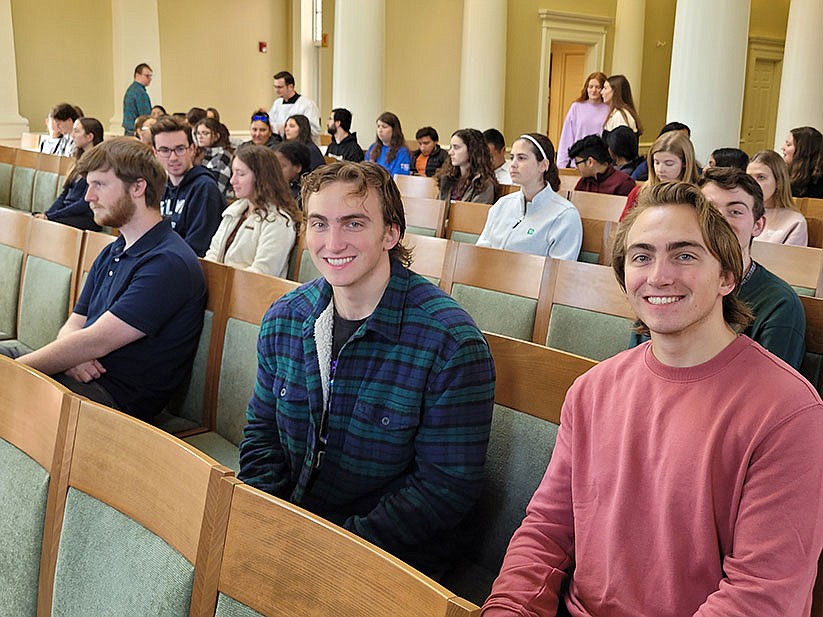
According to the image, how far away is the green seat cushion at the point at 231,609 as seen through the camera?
1203mm

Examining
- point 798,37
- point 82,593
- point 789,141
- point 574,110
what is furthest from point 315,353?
point 798,37

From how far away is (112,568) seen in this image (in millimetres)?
1390

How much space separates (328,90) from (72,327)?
441 inches

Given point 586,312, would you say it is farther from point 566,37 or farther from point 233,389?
point 566,37

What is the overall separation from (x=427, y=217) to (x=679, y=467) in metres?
3.60

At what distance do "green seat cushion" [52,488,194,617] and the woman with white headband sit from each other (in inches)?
112

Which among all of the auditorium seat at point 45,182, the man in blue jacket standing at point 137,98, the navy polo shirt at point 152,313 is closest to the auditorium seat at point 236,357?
the navy polo shirt at point 152,313

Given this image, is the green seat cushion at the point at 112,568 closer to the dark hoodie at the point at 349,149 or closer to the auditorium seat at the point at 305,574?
the auditorium seat at the point at 305,574

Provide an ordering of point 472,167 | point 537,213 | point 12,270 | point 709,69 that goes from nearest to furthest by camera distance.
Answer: point 12,270 < point 537,213 < point 472,167 < point 709,69

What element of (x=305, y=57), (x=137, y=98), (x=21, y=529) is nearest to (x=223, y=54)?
(x=305, y=57)

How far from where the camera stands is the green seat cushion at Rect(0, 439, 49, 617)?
1.56 m

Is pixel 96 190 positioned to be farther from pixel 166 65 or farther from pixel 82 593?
pixel 166 65

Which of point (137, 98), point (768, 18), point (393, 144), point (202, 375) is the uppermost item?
point (768, 18)

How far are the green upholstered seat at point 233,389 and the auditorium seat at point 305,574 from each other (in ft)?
4.46
